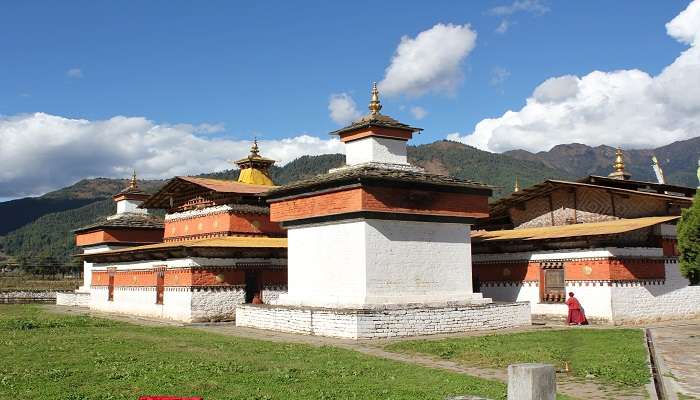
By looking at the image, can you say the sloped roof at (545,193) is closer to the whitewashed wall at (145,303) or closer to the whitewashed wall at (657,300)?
the whitewashed wall at (657,300)

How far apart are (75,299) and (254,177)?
1625cm

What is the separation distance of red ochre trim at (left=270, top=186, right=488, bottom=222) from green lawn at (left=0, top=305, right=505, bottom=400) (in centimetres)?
533

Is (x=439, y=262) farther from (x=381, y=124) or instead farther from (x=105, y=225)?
(x=105, y=225)

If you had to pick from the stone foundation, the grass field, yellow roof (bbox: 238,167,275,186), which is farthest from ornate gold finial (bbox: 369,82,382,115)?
the grass field

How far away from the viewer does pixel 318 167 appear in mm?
177125

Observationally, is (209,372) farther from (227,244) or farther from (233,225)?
(233,225)

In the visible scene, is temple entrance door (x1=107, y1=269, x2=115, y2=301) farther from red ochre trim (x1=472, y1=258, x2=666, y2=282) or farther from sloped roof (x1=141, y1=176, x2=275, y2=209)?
red ochre trim (x1=472, y1=258, x2=666, y2=282)

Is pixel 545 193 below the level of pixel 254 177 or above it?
below

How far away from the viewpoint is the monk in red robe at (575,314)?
22453 millimetres

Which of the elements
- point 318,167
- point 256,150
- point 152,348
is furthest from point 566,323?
point 318,167

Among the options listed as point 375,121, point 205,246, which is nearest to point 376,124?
point 375,121

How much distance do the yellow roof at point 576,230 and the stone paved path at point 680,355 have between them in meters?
3.49

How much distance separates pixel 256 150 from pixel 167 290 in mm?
13706

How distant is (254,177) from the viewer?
3841 cm
